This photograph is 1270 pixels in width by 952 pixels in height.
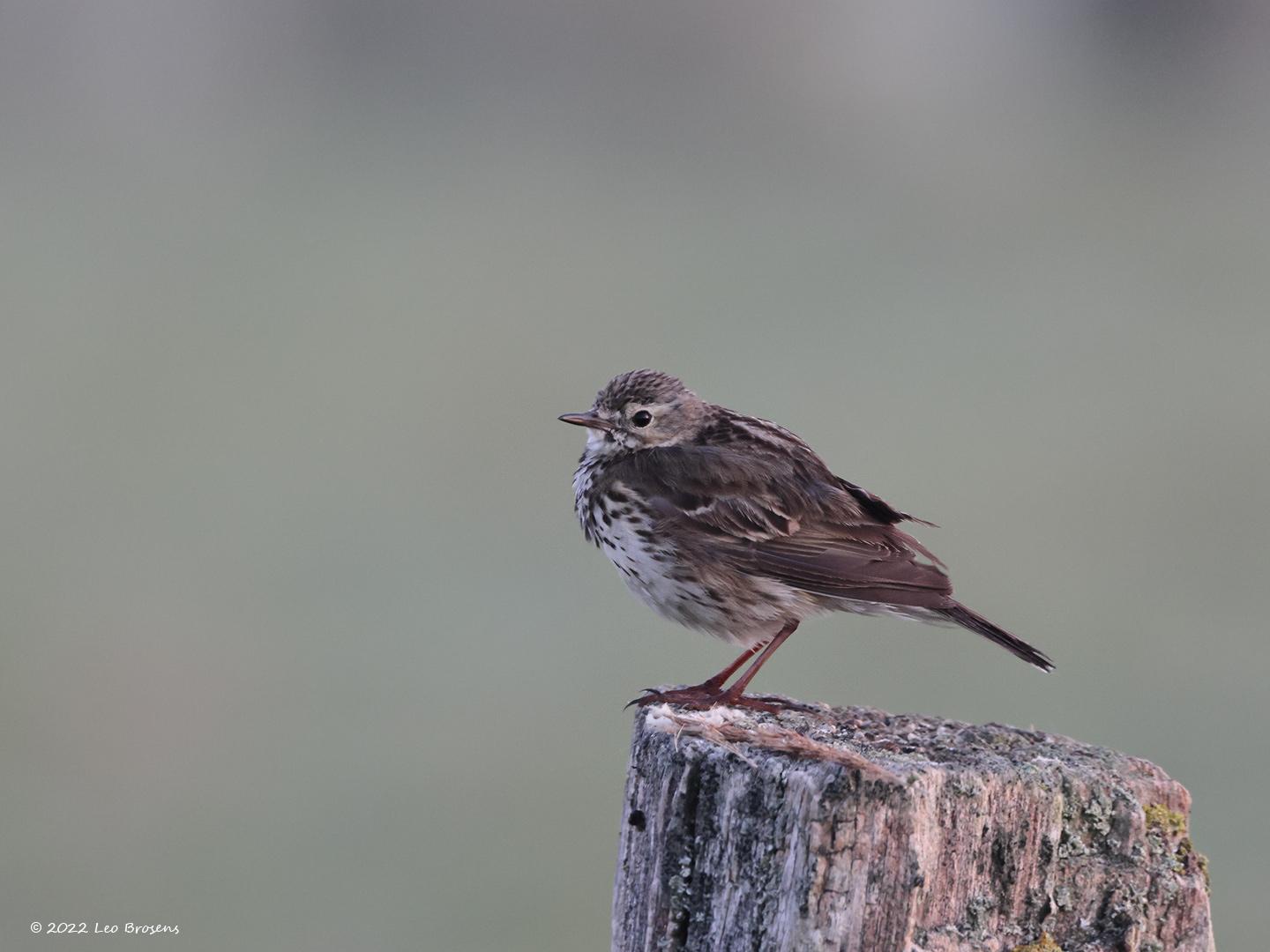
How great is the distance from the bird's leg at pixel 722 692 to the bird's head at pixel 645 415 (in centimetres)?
102

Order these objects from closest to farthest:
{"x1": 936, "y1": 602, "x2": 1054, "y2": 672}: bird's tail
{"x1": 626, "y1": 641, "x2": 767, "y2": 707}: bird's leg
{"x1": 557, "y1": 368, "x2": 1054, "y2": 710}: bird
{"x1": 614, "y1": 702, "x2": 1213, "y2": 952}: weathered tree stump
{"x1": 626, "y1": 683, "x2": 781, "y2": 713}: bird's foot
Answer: {"x1": 614, "y1": 702, "x2": 1213, "y2": 952}: weathered tree stump
{"x1": 626, "y1": 683, "x2": 781, "y2": 713}: bird's foot
{"x1": 626, "y1": 641, "x2": 767, "y2": 707}: bird's leg
{"x1": 936, "y1": 602, "x2": 1054, "y2": 672}: bird's tail
{"x1": 557, "y1": 368, "x2": 1054, "y2": 710}: bird

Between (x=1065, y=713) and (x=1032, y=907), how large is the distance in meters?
8.60

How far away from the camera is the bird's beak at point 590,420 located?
21.3 feet

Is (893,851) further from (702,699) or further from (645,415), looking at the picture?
(645,415)

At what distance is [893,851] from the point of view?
142 inches

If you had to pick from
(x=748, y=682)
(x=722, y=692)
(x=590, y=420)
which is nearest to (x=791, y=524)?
(x=748, y=682)

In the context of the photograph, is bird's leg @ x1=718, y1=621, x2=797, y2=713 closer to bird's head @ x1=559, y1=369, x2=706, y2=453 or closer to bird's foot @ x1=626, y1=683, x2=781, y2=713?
bird's foot @ x1=626, y1=683, x2=781, y2=713

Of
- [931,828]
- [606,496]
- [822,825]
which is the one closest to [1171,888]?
[931,828]

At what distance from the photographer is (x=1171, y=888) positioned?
3.89m

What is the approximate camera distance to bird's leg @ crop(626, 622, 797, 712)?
16.1 feet

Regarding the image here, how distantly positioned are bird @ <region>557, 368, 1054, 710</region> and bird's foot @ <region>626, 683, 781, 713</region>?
0.02 metres

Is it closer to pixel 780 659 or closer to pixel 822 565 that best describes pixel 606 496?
pixel 822 565

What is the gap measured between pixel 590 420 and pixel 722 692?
161cm

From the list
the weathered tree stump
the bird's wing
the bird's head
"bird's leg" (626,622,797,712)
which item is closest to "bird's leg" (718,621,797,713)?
"bird's leg" (626,622,797,712)
